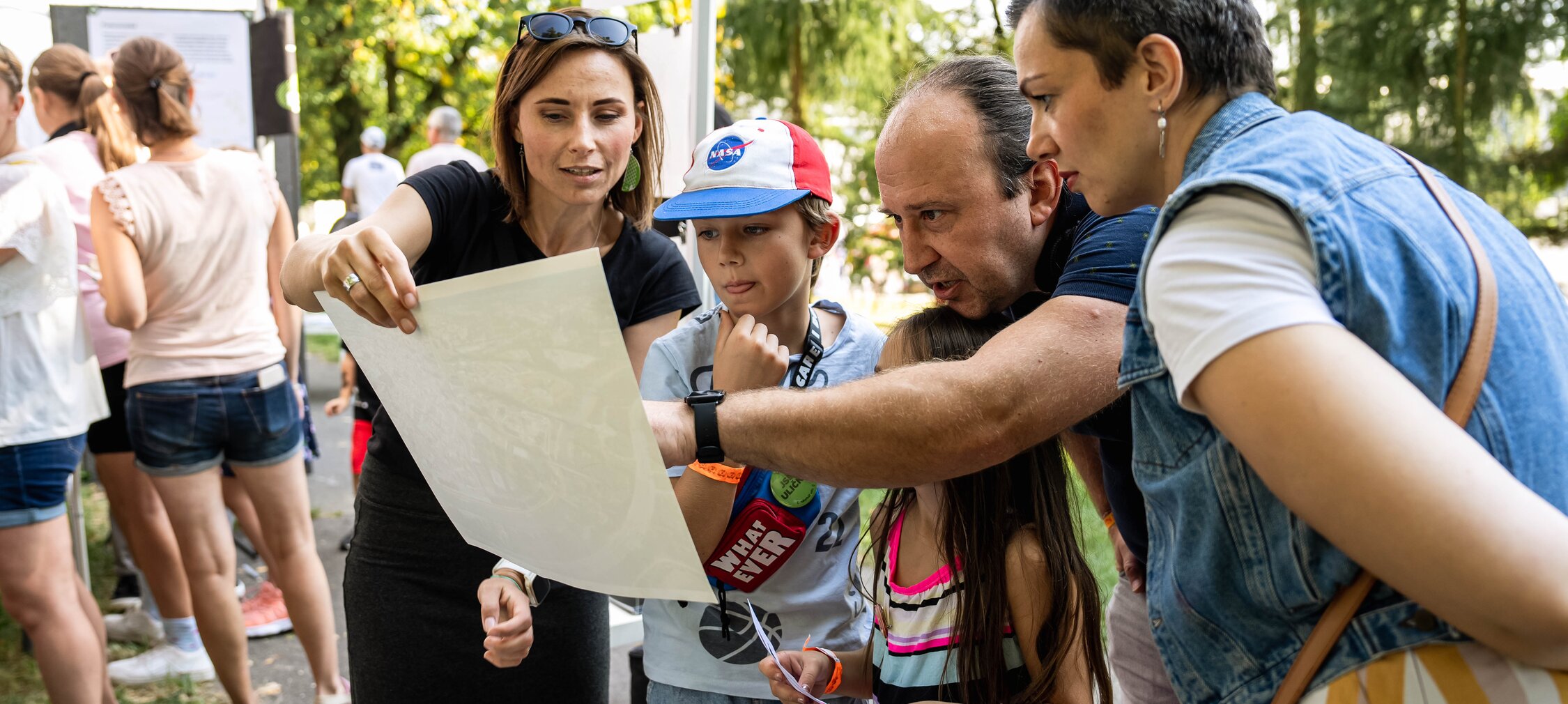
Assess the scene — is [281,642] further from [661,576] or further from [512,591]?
[661,576]

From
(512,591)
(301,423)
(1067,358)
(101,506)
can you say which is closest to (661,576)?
(1067,358)

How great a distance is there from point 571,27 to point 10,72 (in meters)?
2.35

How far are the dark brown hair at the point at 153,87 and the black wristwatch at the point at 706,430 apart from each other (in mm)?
3090

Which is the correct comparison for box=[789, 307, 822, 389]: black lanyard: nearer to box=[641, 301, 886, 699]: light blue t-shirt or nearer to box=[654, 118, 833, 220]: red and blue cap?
box=[641, 301, 886, 699]: light blue t-shirt

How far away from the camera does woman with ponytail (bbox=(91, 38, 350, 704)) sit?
12.2 feet

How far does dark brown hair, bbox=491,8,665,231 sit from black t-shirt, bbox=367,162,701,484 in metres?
0.04

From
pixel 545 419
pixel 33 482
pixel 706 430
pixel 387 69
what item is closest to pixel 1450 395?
pixel 706 430

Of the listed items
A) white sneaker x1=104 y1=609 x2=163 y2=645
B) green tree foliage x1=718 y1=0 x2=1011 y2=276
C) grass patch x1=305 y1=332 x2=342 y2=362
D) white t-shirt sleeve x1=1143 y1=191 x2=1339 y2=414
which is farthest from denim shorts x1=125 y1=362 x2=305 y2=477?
grass patch x1=305 y1=332 x2=342 y2=362

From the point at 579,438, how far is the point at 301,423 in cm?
327

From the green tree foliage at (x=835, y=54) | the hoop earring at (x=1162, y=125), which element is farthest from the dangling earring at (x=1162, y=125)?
the green tree foliage at (x=835, y=54)

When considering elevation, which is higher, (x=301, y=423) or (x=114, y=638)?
(x=301, y=423)

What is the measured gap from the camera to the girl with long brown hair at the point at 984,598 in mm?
1801

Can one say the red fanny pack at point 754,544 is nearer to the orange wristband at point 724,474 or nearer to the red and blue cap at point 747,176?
the orange wristband at point 724,474

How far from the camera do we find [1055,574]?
72.2 inches
